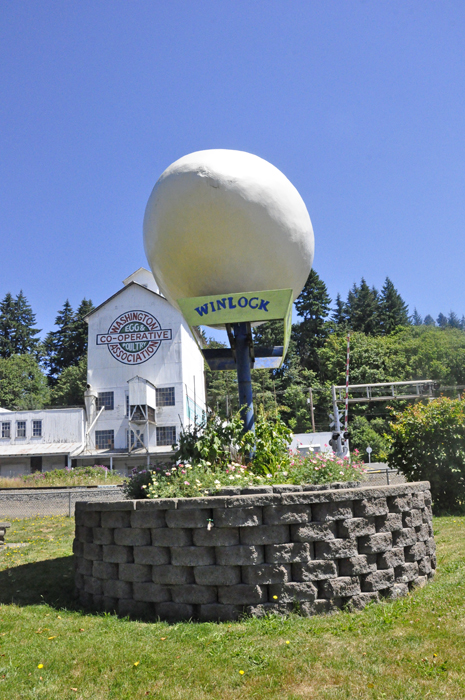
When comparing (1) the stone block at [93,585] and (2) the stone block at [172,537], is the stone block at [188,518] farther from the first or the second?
(1) the stone block at [93,585]

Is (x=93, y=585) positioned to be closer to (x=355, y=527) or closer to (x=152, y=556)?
(x=152, y=556)

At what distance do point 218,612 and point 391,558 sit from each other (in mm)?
2088

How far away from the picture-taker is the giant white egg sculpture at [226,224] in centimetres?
777

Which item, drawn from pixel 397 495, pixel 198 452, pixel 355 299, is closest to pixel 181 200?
pixel 198 452

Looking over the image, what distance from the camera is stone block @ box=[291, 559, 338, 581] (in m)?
5.59

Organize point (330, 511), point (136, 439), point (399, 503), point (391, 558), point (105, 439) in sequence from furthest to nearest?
point (105, 439)
point (136, 439)
point (399, 503)
point (391, 558)
point (330, 511)

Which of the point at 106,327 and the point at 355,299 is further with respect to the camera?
the point at 355,299

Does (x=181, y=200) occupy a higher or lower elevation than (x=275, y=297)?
higher

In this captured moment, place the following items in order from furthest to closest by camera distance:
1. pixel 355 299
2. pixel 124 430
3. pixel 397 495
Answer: pixel 355 299 < pixel 124 430 < pixel 397 495

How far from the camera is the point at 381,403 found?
4625 centimetres

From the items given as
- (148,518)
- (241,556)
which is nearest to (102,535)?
(148,518)

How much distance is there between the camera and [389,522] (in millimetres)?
6105

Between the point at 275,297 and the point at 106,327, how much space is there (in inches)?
1191

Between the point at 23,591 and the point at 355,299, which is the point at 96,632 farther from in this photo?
the point at 355,299
